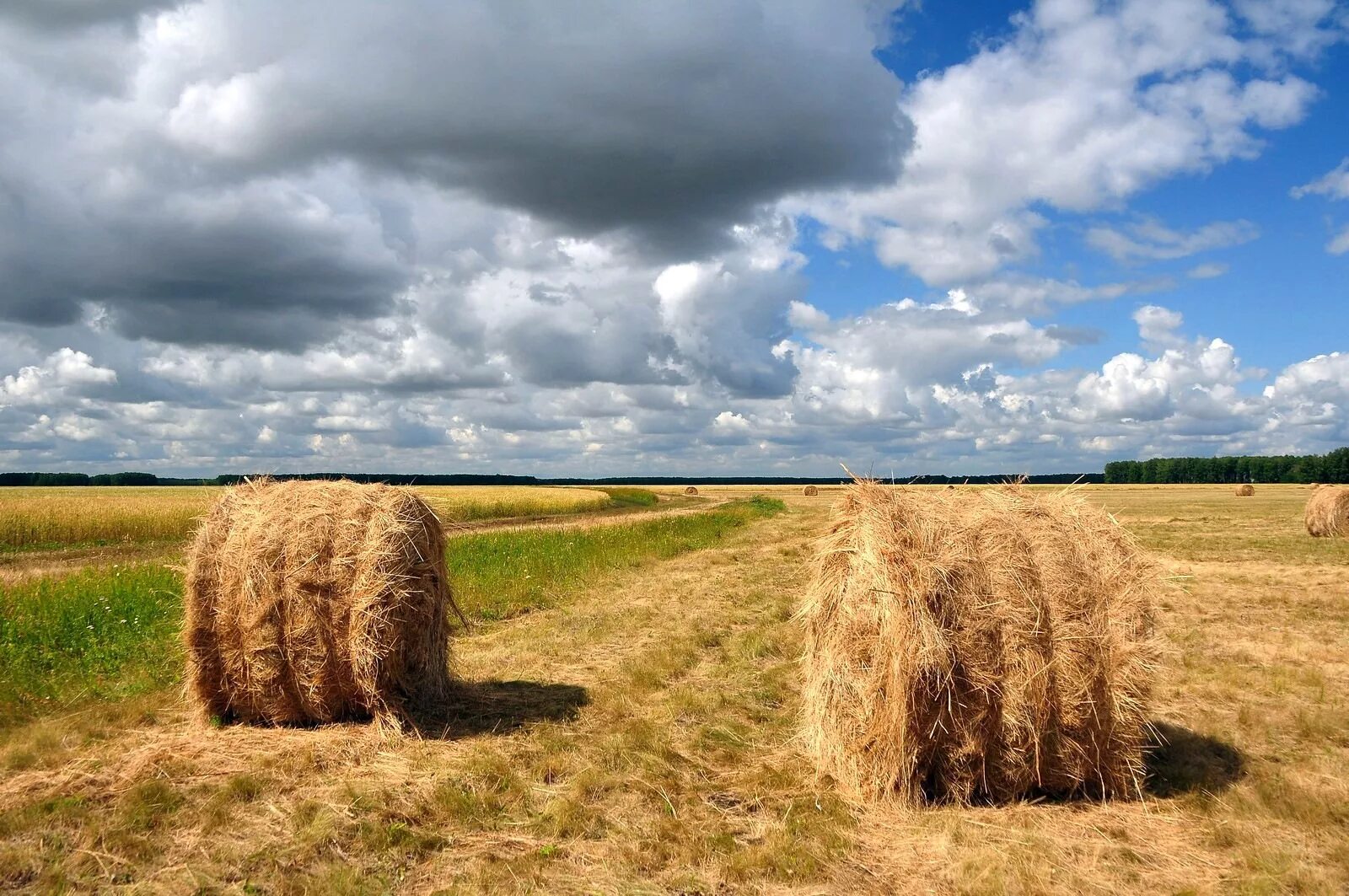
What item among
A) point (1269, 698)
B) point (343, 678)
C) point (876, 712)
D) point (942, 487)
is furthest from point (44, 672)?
point (1269, 698)

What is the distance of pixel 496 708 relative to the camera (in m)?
9.15

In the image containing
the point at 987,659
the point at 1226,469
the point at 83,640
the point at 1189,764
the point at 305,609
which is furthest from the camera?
the point at 1226,469

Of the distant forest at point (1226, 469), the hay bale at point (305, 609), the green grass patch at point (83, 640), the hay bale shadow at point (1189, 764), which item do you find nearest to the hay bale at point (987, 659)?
the hay bale shadow at point (1189, 764)

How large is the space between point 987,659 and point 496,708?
17.6 ft

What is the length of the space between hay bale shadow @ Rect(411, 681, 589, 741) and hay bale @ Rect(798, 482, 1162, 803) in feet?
10.9

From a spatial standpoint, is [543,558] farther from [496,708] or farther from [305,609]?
[305,609]

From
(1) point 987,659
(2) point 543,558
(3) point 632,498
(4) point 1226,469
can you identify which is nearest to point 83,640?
(2) point 543,558

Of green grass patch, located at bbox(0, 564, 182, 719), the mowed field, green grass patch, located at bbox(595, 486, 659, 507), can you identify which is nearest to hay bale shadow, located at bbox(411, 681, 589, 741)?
the mowed field

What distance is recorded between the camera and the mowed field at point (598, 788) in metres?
5.32

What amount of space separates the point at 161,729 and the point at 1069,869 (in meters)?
8.22

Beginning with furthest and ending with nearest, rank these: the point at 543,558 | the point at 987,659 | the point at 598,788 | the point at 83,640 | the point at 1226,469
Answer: the point at 1226,469, the point at 543,558, the point at 83,640, the point at 598,788, the point at 987,659

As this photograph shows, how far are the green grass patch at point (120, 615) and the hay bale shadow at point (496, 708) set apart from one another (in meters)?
3.11

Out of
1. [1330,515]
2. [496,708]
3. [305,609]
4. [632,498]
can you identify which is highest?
[305,609]

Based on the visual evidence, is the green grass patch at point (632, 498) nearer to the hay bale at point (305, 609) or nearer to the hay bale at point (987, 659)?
the hay bale at point (305, 609)
